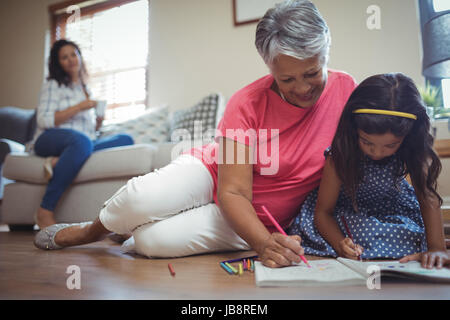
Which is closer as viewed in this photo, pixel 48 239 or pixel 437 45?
pixel 48 239

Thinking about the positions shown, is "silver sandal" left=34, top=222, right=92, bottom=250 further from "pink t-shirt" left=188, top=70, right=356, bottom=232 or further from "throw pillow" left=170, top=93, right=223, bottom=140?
"throw pillow" left=170, top=93, right=223, bottom=140

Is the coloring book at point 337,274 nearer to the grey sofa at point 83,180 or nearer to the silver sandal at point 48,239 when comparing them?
the silver sandal at point 48,239

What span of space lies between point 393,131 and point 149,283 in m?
0.63

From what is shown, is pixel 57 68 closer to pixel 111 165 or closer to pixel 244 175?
pixel 111 165

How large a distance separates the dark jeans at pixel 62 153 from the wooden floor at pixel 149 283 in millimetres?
815

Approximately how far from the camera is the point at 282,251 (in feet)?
2.56

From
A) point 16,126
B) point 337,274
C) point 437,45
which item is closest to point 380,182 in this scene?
point 337,274

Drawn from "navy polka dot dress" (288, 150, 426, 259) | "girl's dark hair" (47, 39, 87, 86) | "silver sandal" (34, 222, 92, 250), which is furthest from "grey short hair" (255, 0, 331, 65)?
"girl's dark hair" (47, 39, 87, 86)

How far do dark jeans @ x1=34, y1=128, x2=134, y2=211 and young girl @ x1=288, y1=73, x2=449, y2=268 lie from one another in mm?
1365

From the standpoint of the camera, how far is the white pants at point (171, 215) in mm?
1044

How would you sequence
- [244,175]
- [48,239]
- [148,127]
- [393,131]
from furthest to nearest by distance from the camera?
[148,127], [48,239], [244,175], [393,131]

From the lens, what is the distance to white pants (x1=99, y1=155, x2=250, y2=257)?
1.04 m

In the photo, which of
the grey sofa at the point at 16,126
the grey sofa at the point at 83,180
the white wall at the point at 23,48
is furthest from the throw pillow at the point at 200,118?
the white wall at the point at 23,48
